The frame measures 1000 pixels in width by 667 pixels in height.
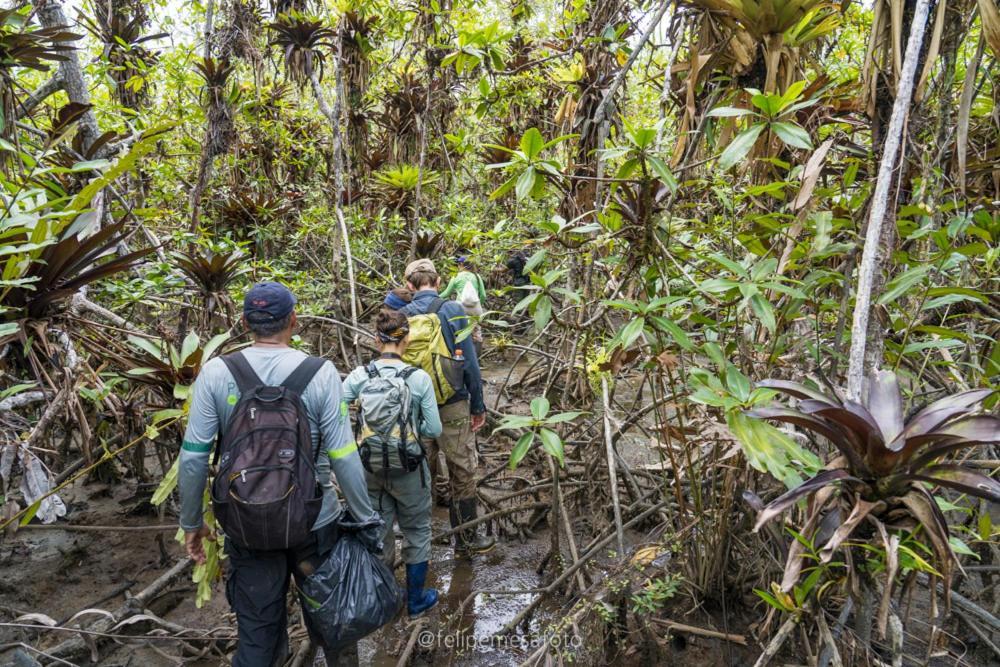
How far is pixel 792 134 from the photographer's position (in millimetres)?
1732

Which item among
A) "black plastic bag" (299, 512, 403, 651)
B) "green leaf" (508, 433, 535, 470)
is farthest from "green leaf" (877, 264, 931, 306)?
"black plastic bag" (299, 512, 403, 651)

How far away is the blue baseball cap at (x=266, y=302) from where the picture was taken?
2.13m

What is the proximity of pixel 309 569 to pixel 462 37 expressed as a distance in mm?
2564

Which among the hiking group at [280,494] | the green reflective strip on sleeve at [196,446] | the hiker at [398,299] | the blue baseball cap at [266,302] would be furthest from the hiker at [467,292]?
the green reflective strip on sleeve at [196,446]

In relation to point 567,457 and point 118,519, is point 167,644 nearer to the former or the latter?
point 118,519

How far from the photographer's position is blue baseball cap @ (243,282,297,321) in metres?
2.13

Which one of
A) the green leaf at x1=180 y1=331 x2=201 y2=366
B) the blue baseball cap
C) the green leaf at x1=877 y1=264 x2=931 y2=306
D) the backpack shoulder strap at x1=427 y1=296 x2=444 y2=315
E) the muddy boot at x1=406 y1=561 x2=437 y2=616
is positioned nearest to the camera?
the green leaf at x1=877 y1=264 x2=931 y2=306

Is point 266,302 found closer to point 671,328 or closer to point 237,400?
point 237,400

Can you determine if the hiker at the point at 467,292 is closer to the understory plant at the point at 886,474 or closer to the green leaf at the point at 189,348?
the green leaf at the point at 189,348

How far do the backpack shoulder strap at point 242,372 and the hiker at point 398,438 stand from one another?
30.4 inches

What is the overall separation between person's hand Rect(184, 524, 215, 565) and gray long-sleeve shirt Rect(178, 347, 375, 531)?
0.14 ft

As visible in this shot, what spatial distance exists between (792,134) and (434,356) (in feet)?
7.17

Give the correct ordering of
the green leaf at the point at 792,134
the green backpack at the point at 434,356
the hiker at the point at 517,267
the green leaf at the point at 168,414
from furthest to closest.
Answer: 1. the hiker at the point at 517,267
2. the green backpack at the point at 434,356
3. the green leaf at the point at 168,414
4. the green leaf at the point at 792,134

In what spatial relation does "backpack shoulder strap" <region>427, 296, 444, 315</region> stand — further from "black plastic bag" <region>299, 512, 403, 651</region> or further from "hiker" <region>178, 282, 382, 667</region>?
"black plastic bag" <region>299, 512, 403, 651</region>
